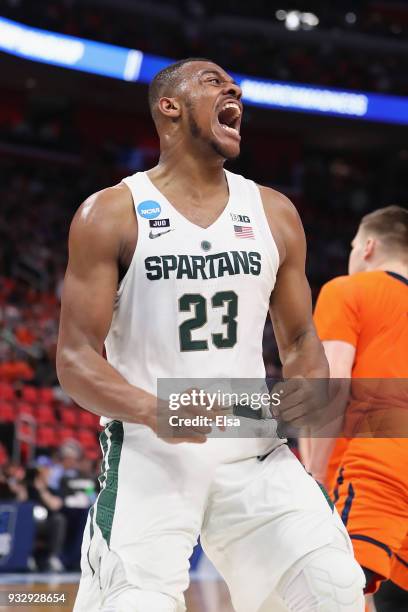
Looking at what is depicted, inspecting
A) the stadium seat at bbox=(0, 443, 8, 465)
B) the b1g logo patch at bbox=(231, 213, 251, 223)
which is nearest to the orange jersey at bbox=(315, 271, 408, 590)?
the b1g logo patch at bbox=(231, 213, 251, 223)

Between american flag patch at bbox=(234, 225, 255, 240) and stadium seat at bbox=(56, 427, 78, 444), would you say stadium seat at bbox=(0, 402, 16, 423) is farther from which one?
american flag patch at bbox=(234, 225, 255, 240)

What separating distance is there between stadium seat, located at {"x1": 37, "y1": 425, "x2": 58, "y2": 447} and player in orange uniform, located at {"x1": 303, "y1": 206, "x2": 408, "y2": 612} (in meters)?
7.87

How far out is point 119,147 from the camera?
2186 cm

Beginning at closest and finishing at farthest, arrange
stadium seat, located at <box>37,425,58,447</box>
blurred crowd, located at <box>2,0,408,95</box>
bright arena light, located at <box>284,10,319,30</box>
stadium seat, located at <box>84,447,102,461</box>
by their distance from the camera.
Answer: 1. stadium seat, located at <box>84,447,102,461</box>
2. stadium seat, located at <box>37,425,58,447</box>
3. blurred crowd, located at <box>2,0,408,95</box>
4. bright arena light, located at <box>284,10,319,30</box>

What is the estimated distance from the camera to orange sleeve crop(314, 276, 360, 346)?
12.5 ft

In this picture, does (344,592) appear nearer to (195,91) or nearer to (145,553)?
(145,553)

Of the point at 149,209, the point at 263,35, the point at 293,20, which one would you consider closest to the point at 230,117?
the point at 149,209

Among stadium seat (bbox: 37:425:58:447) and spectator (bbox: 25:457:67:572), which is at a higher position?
stadium seat (bbox: 37:425:58:447)

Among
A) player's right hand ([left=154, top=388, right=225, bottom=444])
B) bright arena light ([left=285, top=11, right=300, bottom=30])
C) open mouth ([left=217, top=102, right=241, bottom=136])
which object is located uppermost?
bright arena light ([left=285, top=11, right=300, bottom=30])

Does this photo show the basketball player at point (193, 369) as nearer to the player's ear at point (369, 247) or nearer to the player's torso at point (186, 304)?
the player's torso at point (186, 304)

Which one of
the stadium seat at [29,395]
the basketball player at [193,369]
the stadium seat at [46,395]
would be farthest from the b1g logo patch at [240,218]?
the stadium seat at [46,395]

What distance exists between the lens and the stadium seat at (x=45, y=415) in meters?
12.0

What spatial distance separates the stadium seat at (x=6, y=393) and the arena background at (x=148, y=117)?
6 cm

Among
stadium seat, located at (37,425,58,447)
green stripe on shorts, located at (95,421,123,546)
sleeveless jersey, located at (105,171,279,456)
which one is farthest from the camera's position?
stadium seat, located at (37,425,58,447)
